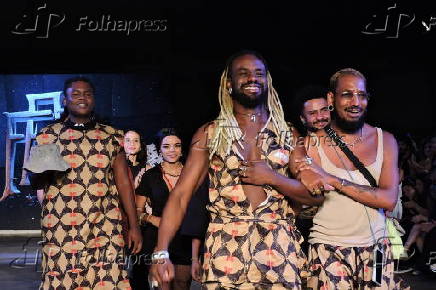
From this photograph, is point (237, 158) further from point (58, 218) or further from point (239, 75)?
point (58, 218)

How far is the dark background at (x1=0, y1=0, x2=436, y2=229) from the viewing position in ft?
28.1

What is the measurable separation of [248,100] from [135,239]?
1757 mm

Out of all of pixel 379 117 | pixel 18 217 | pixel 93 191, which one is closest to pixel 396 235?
pixel 93 191

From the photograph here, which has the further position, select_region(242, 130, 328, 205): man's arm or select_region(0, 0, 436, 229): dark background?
select_region(0, 0, 436, 229): dark background

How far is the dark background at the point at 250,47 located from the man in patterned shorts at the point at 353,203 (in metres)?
5.17

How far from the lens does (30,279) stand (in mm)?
7910

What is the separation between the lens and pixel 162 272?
313cm

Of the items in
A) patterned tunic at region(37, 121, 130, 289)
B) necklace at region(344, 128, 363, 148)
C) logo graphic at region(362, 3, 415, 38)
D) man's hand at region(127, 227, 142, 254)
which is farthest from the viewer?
logo graphic at region(362, 3, 415, 38)

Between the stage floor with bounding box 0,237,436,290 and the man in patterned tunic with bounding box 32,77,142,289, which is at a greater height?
the man in patterned tunic with bounding box 32,77,142,289

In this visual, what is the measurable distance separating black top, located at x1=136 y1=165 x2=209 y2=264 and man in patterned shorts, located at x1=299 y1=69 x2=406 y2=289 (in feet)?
3.89

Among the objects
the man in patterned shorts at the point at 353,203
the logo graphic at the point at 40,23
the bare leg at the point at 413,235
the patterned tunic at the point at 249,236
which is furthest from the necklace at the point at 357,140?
the logo graphic at the point at 40,23

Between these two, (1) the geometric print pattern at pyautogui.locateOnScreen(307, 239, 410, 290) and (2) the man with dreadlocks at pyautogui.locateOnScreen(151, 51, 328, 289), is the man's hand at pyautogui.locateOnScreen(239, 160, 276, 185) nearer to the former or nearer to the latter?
(2) the man with dreadlocks at pyautogui.locateOnScreen(151, 51, 328, 289)

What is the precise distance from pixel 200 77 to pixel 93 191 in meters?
5.10

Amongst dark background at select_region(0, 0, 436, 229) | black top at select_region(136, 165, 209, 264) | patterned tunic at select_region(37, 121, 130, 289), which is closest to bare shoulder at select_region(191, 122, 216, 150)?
black top at select_region(136, 165, 209, 264)
